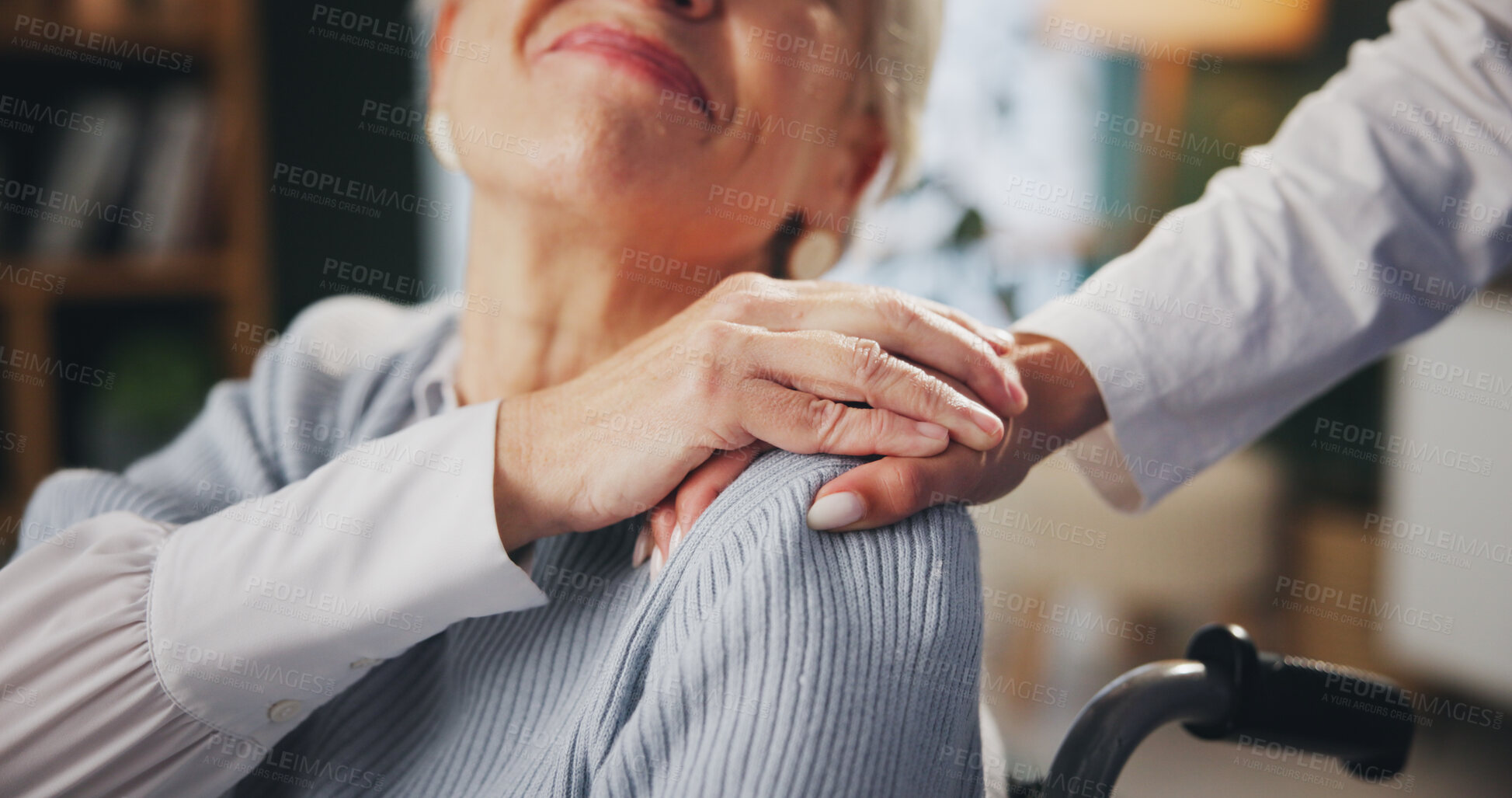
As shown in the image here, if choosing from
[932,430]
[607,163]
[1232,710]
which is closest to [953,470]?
[932,430]

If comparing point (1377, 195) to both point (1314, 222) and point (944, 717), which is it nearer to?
point (1314, 222)

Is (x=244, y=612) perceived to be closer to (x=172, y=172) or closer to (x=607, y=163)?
(x=607, y=163)

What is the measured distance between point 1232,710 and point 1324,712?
70 mm

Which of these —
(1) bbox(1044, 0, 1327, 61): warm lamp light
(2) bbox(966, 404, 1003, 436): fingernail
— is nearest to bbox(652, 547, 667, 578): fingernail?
(2) bbox(966, 404, 1003, 436): fingernail

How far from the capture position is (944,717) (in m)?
0.58

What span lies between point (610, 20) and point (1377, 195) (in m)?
0.72

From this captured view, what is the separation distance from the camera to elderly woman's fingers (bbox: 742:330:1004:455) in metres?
0.64

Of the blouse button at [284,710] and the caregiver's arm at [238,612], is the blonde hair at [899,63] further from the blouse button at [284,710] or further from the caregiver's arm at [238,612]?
the blouse button at [284,710]

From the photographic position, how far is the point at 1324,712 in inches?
29.3

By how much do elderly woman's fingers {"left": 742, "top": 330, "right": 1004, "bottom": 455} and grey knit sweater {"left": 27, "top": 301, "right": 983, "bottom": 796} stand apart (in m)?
0.05

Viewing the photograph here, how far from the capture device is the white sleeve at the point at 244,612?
68 centimetres

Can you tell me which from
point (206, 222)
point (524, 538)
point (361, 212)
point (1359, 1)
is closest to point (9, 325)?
point (206, 222)

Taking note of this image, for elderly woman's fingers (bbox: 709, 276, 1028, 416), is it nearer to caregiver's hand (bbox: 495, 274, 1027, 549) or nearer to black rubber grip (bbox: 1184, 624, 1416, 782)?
caregiver's hand (bbox: 495, 274, 1027, 549)

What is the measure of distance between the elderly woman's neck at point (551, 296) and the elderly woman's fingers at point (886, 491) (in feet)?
1.40
